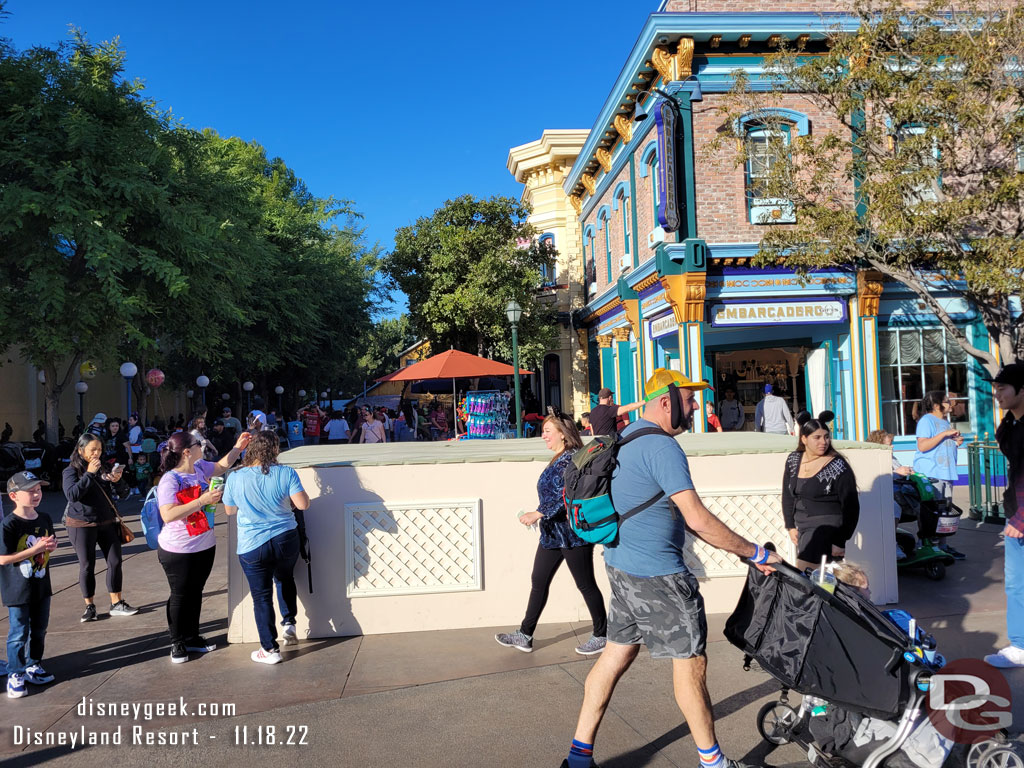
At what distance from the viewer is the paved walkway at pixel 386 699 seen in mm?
4176

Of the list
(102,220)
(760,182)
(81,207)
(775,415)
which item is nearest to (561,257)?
(760,182)

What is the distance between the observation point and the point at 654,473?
363 cm

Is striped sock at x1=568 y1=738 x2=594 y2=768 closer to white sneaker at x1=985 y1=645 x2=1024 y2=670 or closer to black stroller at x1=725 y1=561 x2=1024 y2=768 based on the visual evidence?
black stroller at x1=725 y1=561 x2=1024 y2=768

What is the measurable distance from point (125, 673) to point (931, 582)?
22.8 ft

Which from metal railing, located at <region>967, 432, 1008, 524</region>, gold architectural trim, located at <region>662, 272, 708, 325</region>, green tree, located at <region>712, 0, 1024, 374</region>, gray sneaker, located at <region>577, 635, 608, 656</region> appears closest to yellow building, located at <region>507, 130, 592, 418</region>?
gold architectural trim, located at <region>662, 272, 708, 325</region>

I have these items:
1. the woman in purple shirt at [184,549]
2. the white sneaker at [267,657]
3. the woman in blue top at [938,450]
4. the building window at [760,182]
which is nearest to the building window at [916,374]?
the building window at [760,182]

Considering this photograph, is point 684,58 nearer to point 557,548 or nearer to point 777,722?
point 557,548

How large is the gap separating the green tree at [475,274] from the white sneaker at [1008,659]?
67.5ft

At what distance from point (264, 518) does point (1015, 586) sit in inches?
198

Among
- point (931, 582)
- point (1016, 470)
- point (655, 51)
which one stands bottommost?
point (931, 582)

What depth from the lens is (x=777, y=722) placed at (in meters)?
4.04

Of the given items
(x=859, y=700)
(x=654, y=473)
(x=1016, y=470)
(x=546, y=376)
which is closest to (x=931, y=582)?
(x=1016, y=470)

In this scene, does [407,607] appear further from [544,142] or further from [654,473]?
[544,142]

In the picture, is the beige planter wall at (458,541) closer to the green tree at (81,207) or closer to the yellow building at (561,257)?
the green tree at (81,207)
